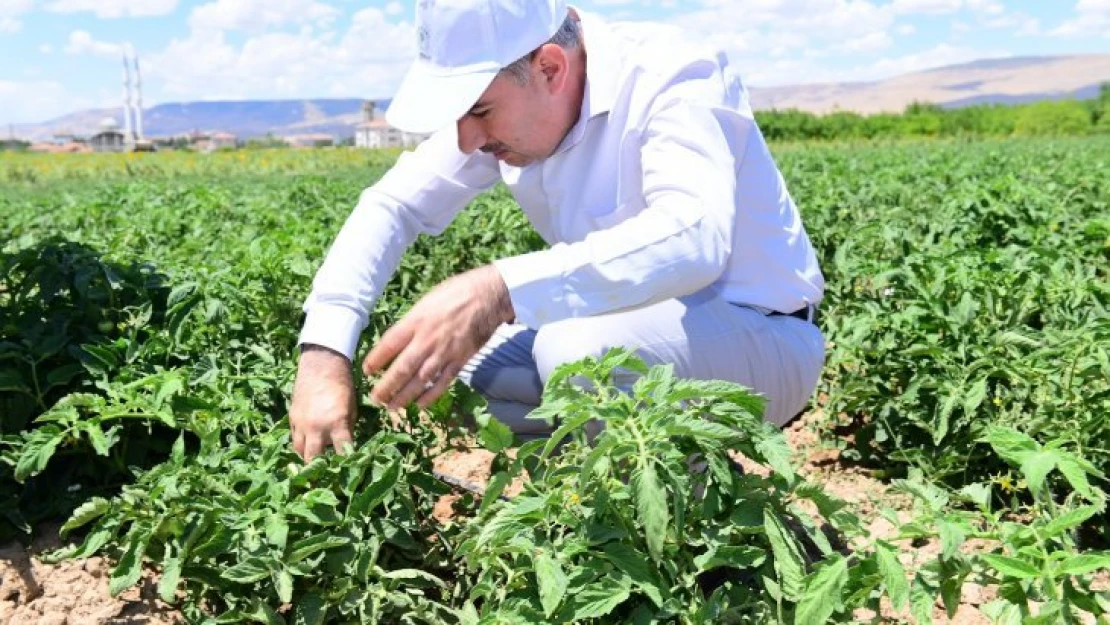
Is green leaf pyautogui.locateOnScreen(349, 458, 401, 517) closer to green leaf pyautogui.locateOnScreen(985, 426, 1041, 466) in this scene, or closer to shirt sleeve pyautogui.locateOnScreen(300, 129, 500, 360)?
shirt sleeve pyautogui.locateOnScreen(300, 129, 500, 360)

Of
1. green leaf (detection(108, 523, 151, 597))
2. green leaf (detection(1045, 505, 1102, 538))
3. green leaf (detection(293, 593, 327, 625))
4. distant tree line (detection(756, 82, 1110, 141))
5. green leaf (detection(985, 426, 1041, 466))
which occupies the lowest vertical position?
distant tree line (detection(756, 82, 1110, 141))

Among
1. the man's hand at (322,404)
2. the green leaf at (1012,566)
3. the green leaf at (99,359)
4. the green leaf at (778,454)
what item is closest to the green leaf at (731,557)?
the green leaf at (778,454)

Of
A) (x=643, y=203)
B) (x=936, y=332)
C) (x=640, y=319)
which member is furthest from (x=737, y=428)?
(x=936, y=332)

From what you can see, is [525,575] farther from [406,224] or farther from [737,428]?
[406,224]

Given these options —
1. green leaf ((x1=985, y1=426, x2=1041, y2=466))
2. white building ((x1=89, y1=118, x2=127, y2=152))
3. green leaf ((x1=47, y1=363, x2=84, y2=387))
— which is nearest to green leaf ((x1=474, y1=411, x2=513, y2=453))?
green leaf ((x1=985, y1=426, x2=1041, y2=466))

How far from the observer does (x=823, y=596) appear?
1.51 meters

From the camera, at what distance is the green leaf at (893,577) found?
1.44 m

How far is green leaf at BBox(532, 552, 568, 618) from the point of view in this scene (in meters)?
1.54

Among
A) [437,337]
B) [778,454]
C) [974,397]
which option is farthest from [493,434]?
[974,397]

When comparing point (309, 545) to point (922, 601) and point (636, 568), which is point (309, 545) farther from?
point (922, 601)

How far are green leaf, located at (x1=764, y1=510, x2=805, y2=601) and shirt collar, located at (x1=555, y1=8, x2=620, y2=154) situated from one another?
108 cm

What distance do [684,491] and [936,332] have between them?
78.0 inches

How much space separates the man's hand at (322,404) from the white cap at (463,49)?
20.6 inches

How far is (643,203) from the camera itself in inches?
97.0
